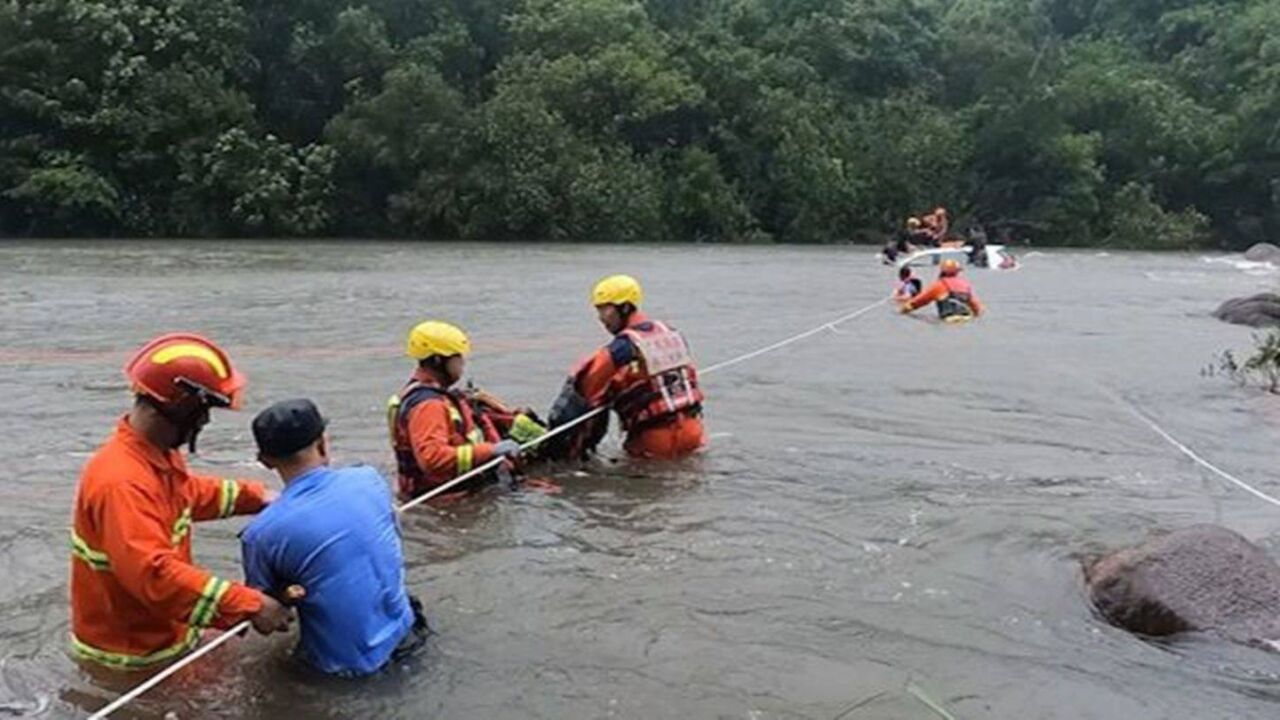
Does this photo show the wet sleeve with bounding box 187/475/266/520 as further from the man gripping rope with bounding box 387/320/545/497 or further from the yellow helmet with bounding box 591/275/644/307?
the yellow helmet with bounding box 591/275/644/307

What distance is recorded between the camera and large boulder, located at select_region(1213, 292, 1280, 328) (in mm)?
20547

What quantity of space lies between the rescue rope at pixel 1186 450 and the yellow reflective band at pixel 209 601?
6.98 m

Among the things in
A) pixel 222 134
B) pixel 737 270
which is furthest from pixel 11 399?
pixel 222 134

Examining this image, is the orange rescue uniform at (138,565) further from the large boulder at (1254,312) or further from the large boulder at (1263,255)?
the large boulder at (1263,255)

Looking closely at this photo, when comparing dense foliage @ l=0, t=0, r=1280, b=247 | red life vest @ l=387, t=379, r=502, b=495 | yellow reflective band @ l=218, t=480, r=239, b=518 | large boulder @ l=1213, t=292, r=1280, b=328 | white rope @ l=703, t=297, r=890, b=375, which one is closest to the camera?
yellow reflective band @ l=218, t=480, r=239, b=518

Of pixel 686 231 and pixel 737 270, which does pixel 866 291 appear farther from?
pixel 686 231

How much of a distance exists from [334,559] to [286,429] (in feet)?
1.71

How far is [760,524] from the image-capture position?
826cm

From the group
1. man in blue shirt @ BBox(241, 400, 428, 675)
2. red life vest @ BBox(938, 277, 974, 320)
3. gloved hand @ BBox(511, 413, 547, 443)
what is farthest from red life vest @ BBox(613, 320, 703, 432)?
red life vest @ BBox(938, 277, 974, 320)

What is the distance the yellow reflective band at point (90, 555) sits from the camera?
493 centimetres

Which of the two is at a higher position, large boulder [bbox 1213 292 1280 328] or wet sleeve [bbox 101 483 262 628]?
wet sleeve [bbox 101 483 262 628]

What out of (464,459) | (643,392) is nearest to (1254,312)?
(643,392)

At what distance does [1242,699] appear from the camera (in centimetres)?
553

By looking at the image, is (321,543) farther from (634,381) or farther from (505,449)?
(634,381)
